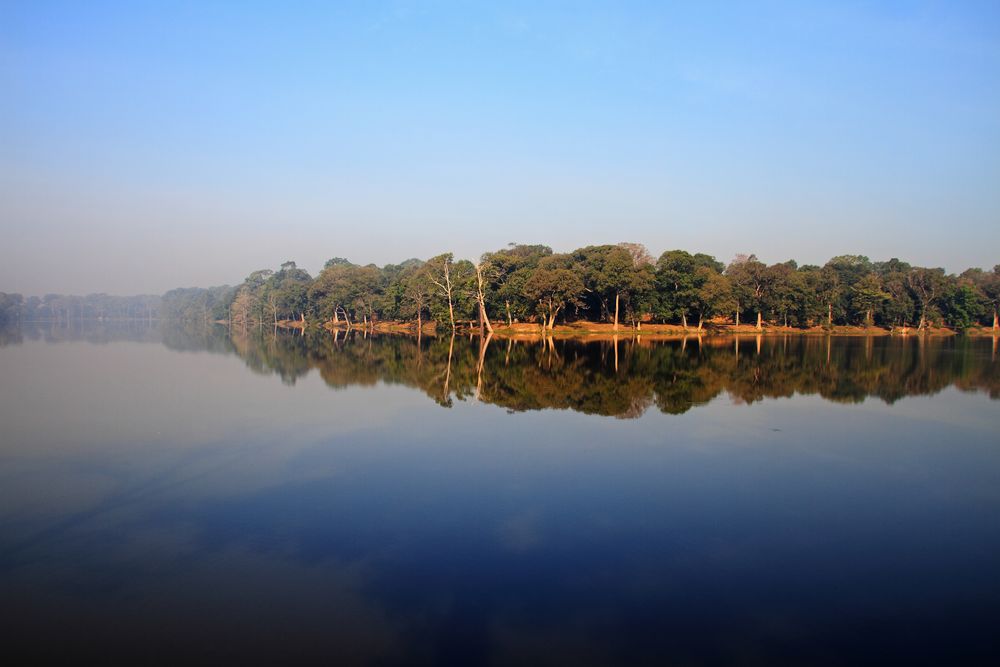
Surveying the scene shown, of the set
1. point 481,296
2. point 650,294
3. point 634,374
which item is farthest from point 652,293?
point 634,374

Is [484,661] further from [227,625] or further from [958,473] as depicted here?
[958,473]

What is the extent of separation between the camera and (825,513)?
30.4ft

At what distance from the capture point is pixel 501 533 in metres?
8.20

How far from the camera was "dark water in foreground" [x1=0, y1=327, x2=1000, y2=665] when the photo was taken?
18.7 feet

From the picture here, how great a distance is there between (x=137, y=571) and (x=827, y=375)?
93.4 feet

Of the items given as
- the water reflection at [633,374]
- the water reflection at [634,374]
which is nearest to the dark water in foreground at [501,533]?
the water reflection at [633,374]

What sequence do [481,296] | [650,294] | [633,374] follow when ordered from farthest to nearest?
[650,294]
[481,296]
[633,374]

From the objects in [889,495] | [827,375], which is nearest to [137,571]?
[889,495]

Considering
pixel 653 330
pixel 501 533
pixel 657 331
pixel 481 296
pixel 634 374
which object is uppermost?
pixel 481 296

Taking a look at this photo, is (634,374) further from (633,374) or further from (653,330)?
(653,330)

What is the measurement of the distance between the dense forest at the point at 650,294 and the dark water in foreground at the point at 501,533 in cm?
4738

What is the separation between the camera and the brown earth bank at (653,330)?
2623 inches

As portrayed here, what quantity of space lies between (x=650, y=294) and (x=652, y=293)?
31cm

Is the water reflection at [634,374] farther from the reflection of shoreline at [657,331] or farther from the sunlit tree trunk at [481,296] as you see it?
the sunlit tree trunk at [481,296]
